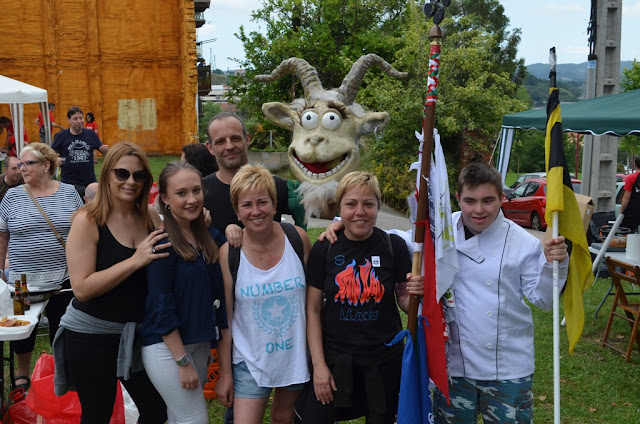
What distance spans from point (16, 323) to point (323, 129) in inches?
102

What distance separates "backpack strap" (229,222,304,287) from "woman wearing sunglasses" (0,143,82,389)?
2.09 meters

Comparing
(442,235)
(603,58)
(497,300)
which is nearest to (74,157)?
(442,235)

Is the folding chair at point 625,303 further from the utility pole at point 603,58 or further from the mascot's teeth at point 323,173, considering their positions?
the utility pole at point 603,58

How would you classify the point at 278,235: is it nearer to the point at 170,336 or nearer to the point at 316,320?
the point at 316,320

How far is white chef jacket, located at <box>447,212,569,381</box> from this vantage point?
2.77 m

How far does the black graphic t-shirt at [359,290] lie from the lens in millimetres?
2820

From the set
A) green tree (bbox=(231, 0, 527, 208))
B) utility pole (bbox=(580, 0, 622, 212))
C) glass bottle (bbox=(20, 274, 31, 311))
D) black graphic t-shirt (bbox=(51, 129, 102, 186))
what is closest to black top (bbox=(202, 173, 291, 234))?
glass bottle (bbox=(20, 274, 31, 311))

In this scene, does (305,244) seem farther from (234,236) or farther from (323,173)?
(323,173)

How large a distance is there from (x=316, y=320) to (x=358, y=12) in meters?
17.7

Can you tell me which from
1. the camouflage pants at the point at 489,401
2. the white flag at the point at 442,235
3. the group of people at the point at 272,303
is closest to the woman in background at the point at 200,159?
the group of people at the point at 272,303

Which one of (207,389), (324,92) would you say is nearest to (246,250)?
(207,389)

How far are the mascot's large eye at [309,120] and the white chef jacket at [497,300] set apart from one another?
7.77 feet

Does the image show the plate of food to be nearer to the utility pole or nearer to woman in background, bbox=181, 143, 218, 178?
woman in background, bbox=181, 143, 218, 178

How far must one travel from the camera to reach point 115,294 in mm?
2822
